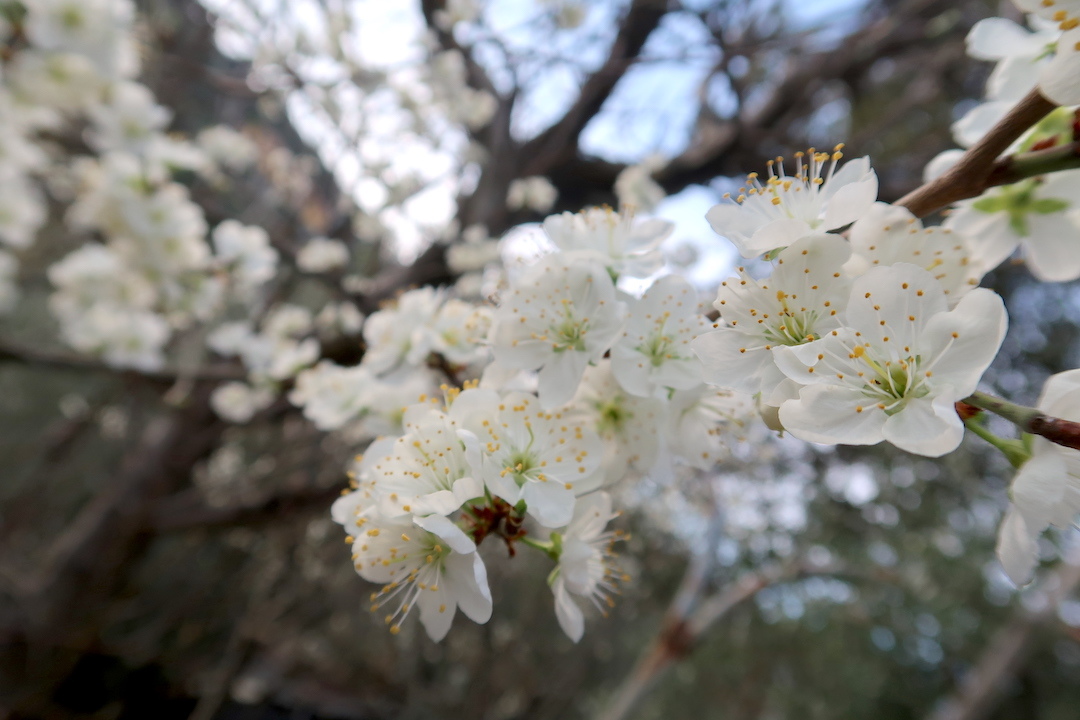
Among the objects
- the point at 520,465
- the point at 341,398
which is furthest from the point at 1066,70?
the point at 341,398

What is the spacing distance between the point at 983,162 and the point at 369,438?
1886 millimetres

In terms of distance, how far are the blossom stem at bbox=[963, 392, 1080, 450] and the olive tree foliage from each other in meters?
1.52

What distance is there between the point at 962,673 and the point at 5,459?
26.9ft

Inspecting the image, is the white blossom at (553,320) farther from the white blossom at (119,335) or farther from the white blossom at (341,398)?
the white blossom at (119,335)

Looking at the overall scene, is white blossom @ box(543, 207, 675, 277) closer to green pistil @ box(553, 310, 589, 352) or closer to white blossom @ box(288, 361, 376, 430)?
green pistil @ box(553, 310, 589, 352)

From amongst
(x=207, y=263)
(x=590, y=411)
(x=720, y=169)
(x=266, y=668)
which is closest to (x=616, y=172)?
(x=720, y=169)

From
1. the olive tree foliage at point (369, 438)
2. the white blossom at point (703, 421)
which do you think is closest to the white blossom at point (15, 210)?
the olive tree foliage at point (369, 438)

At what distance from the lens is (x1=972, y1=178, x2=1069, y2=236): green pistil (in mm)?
693

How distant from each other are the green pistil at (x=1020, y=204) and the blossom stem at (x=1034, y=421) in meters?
0.33

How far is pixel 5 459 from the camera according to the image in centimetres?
441

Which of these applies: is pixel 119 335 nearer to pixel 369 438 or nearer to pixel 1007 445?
pixel 369 438

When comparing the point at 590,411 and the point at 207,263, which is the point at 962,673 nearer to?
the point at 590,411

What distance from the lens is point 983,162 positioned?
0.58m

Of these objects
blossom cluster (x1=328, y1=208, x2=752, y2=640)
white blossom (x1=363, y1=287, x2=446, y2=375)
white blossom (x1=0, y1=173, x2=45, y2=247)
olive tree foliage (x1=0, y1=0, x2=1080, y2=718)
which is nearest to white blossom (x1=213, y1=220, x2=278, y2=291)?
olive tree foliage (x1=0, y1=0, x2=1080, y2=718)
